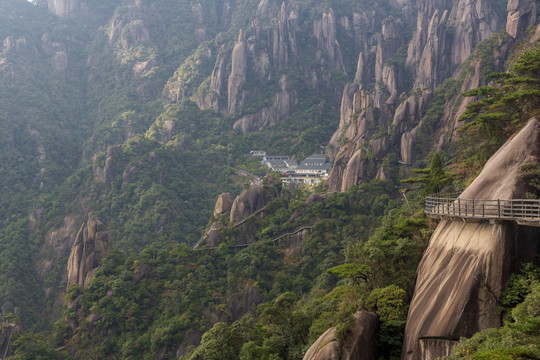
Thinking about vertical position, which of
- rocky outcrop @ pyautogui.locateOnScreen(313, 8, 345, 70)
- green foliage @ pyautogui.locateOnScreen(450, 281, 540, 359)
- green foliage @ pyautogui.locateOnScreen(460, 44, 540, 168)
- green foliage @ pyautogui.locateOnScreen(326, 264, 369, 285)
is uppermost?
rocky outcrop @ pyautogui.locateOnScreen(313, 8, 345, 70)

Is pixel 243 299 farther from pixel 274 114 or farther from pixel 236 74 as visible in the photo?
pixel 236 74

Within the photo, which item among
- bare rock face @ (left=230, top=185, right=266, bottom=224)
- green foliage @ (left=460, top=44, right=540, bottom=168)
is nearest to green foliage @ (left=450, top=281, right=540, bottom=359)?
green foliage @ (left=460, top=44, right=540, bottom=168)

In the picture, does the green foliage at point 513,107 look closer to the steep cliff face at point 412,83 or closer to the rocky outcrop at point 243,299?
the rocky outcrop at point 243,299

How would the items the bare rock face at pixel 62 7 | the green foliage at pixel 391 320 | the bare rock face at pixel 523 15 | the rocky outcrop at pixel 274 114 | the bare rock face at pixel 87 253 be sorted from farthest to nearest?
the bare rock face at pixel 62 7 → the rocky outcrop at pixel 274 114 → the bare rock face at pixel 523 15 → the bare rock face at pixel 87 253 → the green foliage at pixel 391 320

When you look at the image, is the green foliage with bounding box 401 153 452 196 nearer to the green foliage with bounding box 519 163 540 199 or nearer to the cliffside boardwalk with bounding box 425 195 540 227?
the cliffside boardwalk with bounding box 425 195 540 227

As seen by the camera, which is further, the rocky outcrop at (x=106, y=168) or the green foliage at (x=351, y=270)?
the rocky outcrop at (x=106, y=168)

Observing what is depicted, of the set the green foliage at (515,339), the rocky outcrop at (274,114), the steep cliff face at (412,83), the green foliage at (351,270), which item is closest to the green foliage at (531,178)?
the green foliage at (515,339)
